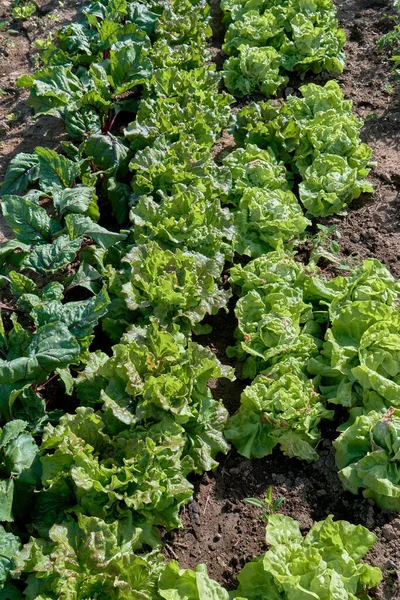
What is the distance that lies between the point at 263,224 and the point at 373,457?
203 cm

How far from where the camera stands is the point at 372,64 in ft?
23.8

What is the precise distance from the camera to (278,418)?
159 inches

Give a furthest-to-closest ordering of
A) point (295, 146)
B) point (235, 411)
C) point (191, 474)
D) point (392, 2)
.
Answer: point (392, 2), point (295, 146), point (235, 411), point (191, 474)

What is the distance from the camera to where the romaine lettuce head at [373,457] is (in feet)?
12.4

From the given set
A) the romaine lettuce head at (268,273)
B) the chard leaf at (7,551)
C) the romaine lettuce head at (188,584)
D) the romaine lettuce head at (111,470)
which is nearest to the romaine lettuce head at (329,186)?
the romaine lettuce head at (268,273)

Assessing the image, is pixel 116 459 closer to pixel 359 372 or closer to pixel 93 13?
pixel 359 372

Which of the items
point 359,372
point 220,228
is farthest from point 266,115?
point 359,372

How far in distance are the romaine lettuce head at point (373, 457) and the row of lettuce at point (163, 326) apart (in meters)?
0.01

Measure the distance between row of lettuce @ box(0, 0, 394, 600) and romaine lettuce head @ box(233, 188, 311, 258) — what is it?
0.05 feet

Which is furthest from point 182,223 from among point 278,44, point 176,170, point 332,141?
point 278,44

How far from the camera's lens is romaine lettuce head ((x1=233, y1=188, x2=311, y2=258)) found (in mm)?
5145

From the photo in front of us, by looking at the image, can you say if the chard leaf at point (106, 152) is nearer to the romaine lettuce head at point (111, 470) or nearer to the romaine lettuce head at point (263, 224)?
the romaine lettuce head at point (263, 224)

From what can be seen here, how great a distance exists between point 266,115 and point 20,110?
254cm

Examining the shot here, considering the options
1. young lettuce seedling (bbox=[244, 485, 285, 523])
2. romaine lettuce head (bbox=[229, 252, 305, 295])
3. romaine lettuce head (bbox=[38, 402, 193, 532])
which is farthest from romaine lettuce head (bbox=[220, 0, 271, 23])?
young lettuce seedling (bbox=[244, 485, 285, 523])
